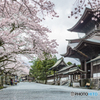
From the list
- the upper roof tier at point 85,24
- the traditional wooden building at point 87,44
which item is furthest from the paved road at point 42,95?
the upper roof tier at point 85,24

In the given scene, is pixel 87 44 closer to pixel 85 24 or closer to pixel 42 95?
pixel 85 24

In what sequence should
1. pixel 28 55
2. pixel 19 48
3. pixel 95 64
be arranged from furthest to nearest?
1. pixel 95 64
2. pixel 28 55
3. pixel 19 48

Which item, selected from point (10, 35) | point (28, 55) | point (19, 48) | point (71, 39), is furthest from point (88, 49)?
point (10, 35)

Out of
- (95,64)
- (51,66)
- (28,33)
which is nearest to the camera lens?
(28,33)

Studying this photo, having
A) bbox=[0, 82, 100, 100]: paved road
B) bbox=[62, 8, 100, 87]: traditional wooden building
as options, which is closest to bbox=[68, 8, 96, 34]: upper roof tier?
bbox=[62, 8, 100, 87]: traditional wooden building

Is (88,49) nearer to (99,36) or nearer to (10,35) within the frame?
(99,36)

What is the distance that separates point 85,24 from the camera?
2945cm

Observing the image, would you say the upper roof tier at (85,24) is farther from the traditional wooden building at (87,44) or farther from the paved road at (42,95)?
the paved road at (42,95)

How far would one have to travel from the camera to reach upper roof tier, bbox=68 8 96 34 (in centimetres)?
2548

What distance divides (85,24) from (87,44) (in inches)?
331

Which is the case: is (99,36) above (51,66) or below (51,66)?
above

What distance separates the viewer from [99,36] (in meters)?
25.2

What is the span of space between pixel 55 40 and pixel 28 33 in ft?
9.37

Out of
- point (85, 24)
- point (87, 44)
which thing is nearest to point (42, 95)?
point (87, 44)
